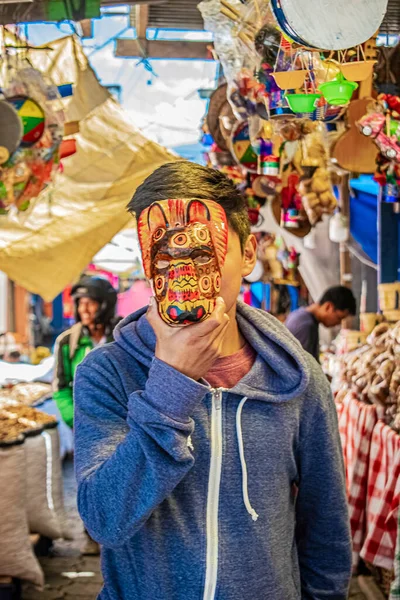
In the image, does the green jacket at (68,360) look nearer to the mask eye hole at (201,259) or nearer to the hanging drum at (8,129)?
the hanging drum at (8,129)

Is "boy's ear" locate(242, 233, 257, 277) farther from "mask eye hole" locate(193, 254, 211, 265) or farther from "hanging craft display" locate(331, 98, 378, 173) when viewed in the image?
"hanging craft display" locate(331, 98, 378, 173)

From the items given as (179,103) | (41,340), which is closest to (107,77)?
(179,103)

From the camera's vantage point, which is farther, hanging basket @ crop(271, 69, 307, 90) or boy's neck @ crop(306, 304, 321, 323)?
boy's neck @ crop(306, 304, 321, 323)

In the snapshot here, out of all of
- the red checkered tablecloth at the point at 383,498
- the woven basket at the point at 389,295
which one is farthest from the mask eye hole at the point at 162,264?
the woven basket at the point at 389,295

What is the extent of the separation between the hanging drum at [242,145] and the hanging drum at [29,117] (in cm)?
83

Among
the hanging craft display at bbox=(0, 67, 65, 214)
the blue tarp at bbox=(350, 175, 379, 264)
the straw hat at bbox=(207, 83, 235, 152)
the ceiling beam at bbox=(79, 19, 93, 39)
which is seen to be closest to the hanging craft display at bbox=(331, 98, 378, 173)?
the straw hat at bbox=(207, 83, 235, 152)

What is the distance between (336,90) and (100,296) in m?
2.74

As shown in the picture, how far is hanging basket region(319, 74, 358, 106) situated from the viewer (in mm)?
2217

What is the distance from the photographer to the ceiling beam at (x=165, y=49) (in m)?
5.05

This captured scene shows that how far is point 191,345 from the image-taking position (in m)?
1.25

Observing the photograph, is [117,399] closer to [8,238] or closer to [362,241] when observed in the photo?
[8,238]

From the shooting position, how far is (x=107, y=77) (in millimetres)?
6883

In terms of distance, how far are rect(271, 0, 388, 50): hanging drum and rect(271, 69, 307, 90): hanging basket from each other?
584 mm

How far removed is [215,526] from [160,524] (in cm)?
9
